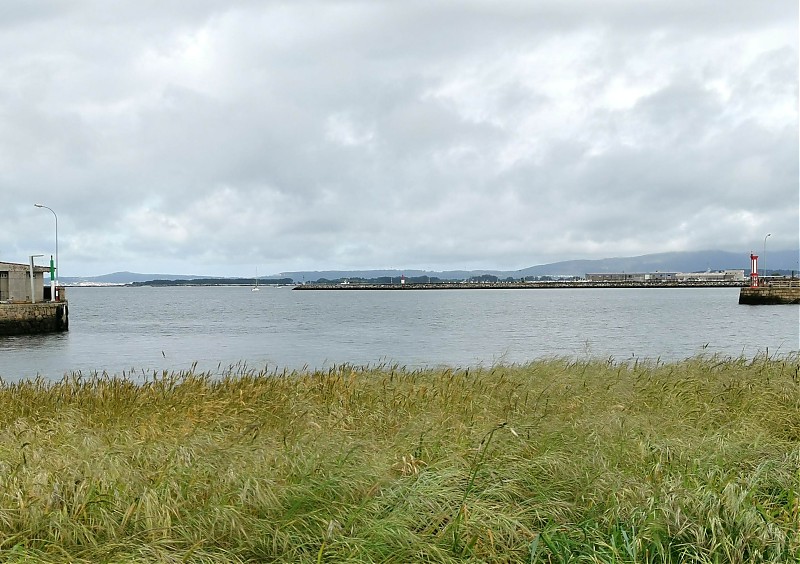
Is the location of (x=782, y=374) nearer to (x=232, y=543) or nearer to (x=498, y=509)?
(x=498, y=509)

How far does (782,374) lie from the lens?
13.6 meters

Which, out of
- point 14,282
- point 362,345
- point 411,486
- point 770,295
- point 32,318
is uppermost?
point 14,282

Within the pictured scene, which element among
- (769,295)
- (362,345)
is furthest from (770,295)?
(362,345)

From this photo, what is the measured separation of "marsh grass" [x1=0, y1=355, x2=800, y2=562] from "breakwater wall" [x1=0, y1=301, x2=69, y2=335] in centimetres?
5065

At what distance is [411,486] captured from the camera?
19.1ft

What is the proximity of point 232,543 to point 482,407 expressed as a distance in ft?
19.0

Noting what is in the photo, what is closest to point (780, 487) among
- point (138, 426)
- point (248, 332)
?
point (138, 426)

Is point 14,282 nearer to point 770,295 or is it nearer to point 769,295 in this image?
point 769,295

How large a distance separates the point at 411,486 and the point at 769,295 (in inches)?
4428

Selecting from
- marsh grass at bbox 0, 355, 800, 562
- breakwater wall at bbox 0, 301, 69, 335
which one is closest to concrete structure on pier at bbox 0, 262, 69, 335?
breakwater wall at bbox 0, 301, 69, 335

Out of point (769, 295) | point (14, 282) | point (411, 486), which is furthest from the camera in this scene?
point (769, 295)

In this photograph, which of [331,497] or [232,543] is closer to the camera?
[232,543]

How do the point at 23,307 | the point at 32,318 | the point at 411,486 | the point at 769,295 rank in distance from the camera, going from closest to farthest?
the point at 411,486 → the point at 23,307 → the point at 32,318 → the point at 769,295

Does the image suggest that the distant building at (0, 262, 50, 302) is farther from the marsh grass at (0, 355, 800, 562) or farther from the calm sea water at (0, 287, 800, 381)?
the marsh grass at (0, 355, 800, 562)
